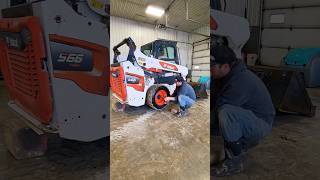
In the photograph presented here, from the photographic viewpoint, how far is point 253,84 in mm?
1214

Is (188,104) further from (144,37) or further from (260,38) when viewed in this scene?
(260,38)

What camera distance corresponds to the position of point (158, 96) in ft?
2.16

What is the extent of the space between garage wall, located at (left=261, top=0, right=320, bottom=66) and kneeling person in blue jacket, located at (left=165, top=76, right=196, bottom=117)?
187 inches

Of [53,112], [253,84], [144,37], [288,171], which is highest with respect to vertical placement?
[144,37]

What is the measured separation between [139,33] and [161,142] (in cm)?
27

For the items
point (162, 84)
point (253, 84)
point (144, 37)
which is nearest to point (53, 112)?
point (162, 84)

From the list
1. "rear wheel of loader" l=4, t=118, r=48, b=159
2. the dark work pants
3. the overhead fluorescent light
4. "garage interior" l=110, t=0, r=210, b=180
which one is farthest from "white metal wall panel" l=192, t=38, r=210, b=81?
"rear wheel of loader" l=4, t=118, r=48, b=159

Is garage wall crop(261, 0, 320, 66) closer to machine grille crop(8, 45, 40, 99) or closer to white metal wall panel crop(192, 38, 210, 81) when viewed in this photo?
machine grille crop(8, 45, 40, 99)

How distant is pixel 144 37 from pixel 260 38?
5.36 meters

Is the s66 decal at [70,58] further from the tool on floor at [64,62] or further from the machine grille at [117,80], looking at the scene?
the machine grille at [117,80]

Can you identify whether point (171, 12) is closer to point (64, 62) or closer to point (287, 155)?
point (64, 62)

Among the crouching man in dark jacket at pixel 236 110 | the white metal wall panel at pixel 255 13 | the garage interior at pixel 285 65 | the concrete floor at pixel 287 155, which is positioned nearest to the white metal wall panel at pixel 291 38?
the garage interior at pixel 285 65

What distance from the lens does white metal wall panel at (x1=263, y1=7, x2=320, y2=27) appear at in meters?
4.75

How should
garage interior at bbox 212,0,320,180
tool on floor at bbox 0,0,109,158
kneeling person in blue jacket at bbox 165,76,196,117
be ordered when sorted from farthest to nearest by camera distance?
garage interior at bbox 212,0,320,180 → tool on floor at bbox 0,0,109,158 → kneeling person in blue jacket at bbox 165,76,196,117
